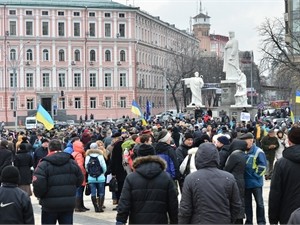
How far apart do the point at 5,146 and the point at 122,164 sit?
2730 mm

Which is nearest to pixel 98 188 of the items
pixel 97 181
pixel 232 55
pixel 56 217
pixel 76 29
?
pixel 97 181

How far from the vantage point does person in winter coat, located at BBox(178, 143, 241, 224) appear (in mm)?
6930

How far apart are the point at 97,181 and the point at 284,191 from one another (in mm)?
7082

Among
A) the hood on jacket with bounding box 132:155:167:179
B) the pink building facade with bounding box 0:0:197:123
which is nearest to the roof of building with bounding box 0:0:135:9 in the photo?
the pink building facade with bounding box 0:0:197:123

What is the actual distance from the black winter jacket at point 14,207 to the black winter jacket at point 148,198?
103 cm

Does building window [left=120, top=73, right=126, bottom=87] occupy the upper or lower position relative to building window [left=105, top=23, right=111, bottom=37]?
lower

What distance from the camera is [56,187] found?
9.19 meters

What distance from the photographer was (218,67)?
324ft

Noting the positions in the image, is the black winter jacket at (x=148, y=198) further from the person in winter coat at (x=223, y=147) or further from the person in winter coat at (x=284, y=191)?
the person in winter coat at (x=223, y=147)

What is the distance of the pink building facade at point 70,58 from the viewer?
84.8 metres

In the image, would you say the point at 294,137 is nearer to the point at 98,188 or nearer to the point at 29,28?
the point at 98,188

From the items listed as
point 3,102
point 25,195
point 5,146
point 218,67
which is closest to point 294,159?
point 25,195

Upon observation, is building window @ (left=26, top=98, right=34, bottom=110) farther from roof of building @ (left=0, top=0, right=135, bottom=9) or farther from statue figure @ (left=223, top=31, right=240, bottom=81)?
statue figure @ (left=223, top=31, right=240, bottom=81)

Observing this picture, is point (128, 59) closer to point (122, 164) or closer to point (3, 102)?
point (3, 102)
